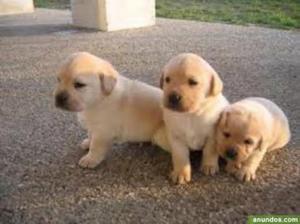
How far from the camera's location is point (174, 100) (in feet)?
4.60

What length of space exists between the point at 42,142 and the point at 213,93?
0.70 metres

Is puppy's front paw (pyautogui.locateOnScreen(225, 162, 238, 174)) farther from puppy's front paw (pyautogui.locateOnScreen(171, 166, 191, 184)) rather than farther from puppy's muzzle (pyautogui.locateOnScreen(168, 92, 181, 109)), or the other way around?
puppy's muzzle (pyautogui.locateOnScreen(168, 92, 181, 109))

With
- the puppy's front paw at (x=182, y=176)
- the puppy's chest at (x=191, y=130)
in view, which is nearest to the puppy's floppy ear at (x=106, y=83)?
the puppy's chest at (x=191, y=130)

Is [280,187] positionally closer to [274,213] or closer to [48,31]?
[274,213]

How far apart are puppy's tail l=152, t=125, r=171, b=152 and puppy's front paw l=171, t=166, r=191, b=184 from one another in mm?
134

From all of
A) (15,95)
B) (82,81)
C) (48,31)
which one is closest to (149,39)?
(48,31)

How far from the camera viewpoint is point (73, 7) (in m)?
4.42

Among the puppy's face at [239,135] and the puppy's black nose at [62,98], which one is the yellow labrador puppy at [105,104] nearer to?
the puppy's black nose at [62,98]

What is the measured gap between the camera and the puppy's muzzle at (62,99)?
147cm

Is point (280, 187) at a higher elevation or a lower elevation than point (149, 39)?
higher

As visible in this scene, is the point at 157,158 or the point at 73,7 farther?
the point at 73,7

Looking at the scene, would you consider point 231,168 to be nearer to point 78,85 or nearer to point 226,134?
point 226,134

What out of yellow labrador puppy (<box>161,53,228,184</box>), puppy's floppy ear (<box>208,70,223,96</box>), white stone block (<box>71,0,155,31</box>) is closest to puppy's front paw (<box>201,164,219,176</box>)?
yellow labrador puppy (<box>161,53,228,184</box>)

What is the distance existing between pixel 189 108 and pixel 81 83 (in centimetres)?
33
